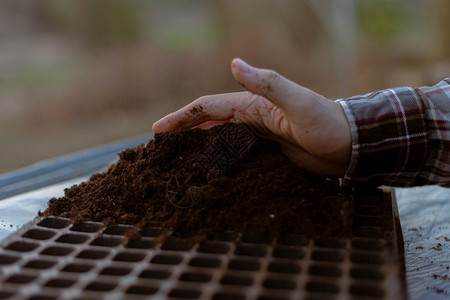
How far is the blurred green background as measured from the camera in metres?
5.83

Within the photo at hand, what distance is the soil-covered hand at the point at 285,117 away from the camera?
1.18 metres

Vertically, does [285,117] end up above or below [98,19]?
below

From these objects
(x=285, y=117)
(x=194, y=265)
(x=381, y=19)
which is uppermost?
(x=285, y=117)

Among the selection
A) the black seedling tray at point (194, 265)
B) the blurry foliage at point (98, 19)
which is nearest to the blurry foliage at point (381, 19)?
the blurry foliage at point (98, 19)

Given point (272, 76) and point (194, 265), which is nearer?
point (194, 265)

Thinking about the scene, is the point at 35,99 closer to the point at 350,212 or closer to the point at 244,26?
the point at 244,26

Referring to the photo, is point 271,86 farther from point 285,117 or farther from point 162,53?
point 162,53

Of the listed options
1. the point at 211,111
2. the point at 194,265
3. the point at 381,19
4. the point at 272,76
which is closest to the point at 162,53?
the point at 381,19

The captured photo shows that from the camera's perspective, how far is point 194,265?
3.13 feet

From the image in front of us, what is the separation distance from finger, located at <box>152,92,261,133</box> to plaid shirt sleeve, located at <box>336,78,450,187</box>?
30 centimetres

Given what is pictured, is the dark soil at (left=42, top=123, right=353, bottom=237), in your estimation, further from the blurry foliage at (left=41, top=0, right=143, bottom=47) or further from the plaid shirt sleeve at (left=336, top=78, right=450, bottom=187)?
the blurry foliage at (left=41, top=0, right=143, bottom=47)

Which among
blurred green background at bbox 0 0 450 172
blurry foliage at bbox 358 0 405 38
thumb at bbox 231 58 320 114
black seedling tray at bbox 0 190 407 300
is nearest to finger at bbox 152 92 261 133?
thumb at bbox 231 58 320 114

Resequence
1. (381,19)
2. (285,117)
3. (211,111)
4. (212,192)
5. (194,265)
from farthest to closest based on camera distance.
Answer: (381,19)
(211,111)
(285,117)
(212,192)
(194,265)

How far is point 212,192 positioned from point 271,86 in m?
0.29
